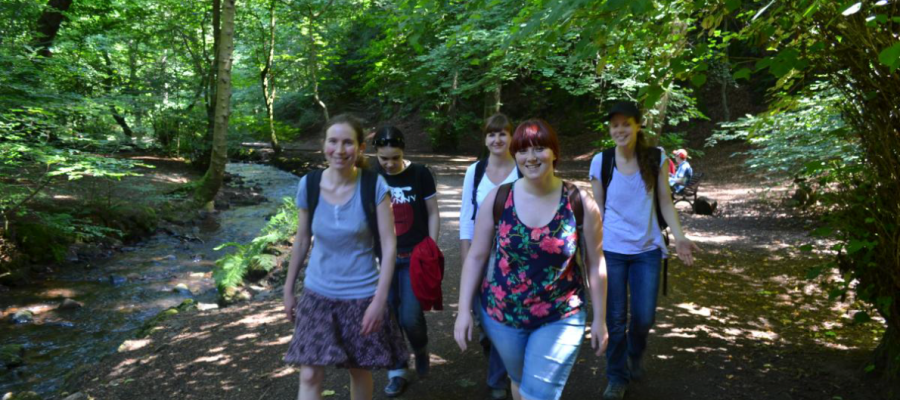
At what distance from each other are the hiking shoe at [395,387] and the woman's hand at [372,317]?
1.26 metres

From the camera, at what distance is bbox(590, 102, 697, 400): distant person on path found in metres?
3.53

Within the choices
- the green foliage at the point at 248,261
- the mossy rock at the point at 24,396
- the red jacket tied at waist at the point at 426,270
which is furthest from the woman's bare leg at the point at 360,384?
the green foliage at the point at 248,261

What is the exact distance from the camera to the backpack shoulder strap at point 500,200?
2607mm

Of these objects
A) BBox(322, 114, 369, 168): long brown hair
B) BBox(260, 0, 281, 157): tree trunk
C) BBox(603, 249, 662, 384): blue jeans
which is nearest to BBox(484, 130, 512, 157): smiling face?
BBox(603, 249, 662, 384): blue jeans

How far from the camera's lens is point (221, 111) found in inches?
526

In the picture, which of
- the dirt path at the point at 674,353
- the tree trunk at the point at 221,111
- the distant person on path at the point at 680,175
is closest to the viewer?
the dirt path at the point at 674,353

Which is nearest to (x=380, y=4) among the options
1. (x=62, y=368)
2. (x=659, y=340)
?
(x=62, y=368)

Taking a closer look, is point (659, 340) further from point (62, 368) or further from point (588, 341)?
point (62, 368)

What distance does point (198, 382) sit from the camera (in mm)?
4590

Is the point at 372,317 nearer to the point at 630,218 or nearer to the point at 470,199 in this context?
the point at 470,199

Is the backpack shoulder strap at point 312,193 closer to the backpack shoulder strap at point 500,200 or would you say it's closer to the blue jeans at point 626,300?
the backpack shoulder strap at point 500,200

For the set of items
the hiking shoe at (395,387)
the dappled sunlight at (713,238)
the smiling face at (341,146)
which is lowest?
the hiking shoe at (395,387)

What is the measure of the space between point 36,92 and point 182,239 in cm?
399

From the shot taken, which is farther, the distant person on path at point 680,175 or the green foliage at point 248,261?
the distant person on path at point 680,175
